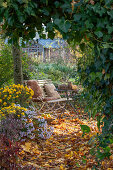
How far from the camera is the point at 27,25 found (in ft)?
6.55

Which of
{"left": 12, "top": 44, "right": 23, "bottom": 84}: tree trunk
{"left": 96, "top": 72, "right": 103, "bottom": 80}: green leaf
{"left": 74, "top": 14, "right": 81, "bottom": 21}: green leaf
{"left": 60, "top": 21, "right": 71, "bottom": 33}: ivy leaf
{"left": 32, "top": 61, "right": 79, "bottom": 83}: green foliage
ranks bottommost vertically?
{"left": 32, "top": 61, "right": 79, "bottom": 83}: green foliage

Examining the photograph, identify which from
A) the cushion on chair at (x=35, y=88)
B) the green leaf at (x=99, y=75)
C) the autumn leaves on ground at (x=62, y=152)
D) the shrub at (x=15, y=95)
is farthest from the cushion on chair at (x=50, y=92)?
the green leaf at (x=99, y=75)

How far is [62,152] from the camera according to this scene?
3438 mm

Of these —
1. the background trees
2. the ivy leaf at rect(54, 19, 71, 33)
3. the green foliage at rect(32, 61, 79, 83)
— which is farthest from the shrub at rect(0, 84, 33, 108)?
the green foliage at rect(32, 61, 79, 83)

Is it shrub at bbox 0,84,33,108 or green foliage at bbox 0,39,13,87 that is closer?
shrub at bbox 0,84,33,108

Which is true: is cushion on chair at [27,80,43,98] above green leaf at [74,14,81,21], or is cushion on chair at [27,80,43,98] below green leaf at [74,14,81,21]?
below

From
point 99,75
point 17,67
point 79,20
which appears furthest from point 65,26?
point 17,67

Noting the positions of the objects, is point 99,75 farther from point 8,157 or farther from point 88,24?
point 8,157

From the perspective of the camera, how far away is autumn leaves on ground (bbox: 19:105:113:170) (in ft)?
9.32

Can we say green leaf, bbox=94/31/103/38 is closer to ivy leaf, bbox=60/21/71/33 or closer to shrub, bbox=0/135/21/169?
ivy leaf, bbox=60/21/71/33

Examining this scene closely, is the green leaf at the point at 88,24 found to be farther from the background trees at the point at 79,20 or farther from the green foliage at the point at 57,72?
the green foliage at the point at 57,72

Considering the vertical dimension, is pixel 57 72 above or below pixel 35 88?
below

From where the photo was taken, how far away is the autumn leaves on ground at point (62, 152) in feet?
9.32

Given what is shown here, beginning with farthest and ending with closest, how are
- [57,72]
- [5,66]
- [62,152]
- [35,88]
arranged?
[57,72], [5,66], [35,88], [62,152]
